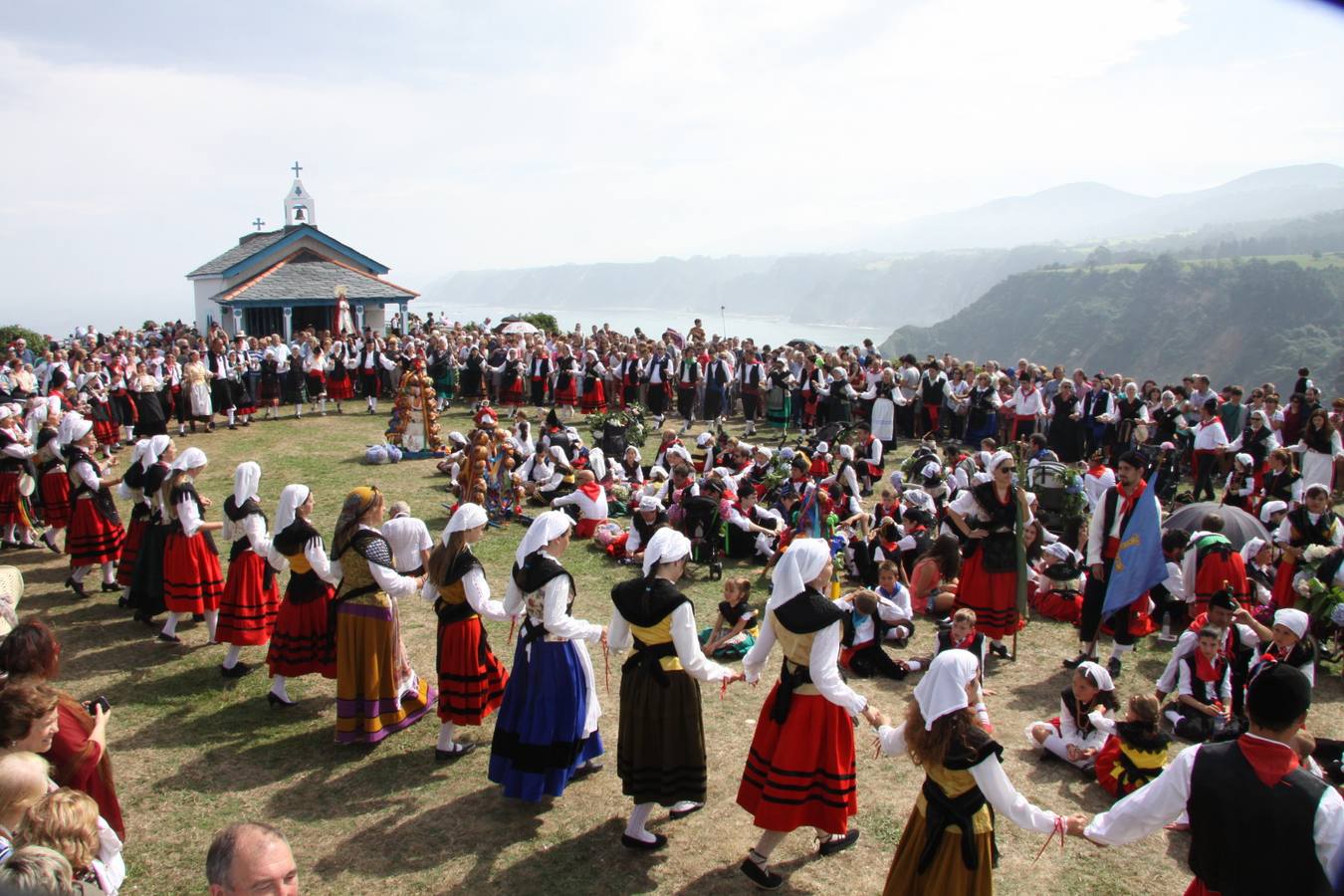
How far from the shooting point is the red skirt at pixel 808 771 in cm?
464

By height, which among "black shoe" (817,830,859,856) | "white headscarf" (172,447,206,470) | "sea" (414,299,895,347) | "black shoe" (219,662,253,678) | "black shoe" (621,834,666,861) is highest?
"sea" (414,299,895,347)

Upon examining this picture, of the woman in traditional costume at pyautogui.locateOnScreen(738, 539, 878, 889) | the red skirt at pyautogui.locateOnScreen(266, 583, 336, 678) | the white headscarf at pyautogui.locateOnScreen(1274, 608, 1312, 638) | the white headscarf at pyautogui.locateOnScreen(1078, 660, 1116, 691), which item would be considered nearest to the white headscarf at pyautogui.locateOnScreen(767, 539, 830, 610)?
the woman in traditional costume at pyautogui.locateOnScreen(738, 539, 878, 889)

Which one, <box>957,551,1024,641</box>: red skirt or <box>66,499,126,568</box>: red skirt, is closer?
<box>957,551,1024,641</box>: red skirt

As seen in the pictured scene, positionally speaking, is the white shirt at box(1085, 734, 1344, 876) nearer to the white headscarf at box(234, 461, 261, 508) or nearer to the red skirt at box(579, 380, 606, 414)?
the white headscarf at box(234, 461, 261, 508)

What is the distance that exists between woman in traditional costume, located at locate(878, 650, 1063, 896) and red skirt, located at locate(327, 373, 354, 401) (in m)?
18.8

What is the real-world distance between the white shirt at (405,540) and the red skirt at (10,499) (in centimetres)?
658

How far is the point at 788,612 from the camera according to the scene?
454 centimetres

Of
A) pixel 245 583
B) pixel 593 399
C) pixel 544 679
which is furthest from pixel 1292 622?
pixel 593 399

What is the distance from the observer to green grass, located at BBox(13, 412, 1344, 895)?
4.96 metres

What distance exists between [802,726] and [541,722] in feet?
5.22

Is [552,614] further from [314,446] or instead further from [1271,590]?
[314,446]

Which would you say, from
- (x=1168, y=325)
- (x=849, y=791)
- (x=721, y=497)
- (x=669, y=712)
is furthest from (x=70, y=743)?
(x=1168, y=325)

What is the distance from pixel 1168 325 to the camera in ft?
240

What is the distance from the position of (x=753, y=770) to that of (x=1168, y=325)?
7955 centimetres
